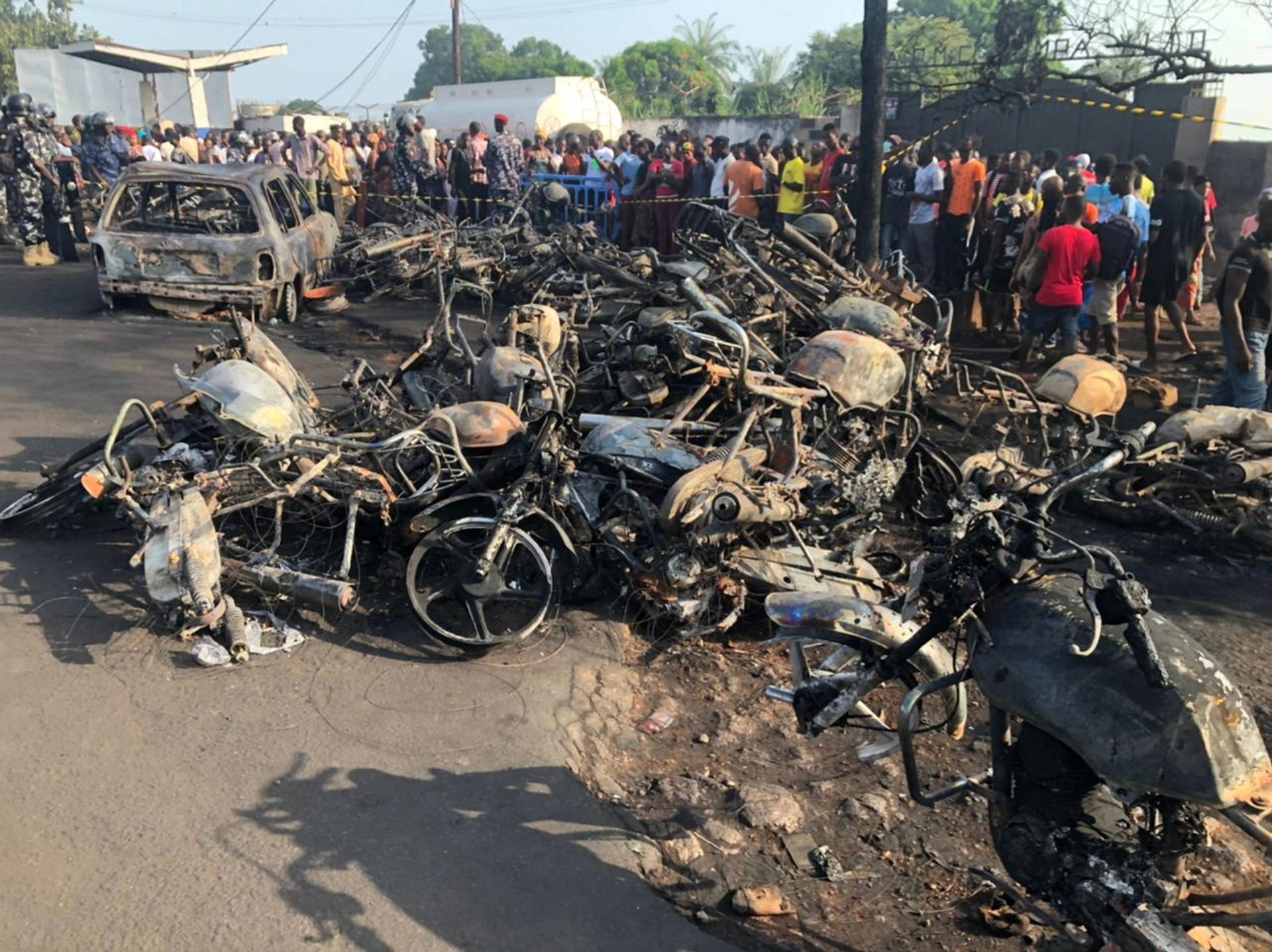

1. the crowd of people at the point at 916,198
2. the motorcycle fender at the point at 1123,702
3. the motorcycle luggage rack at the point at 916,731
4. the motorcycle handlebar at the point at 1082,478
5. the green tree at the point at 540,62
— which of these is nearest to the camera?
the motorcycle fender at the point at 1123,702

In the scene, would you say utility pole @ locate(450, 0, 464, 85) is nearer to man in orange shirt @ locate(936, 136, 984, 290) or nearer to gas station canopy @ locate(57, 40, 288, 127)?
gas station canopy @ locate(57, 40, 288, 127)

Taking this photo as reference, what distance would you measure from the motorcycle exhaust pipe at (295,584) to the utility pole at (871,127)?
739cm

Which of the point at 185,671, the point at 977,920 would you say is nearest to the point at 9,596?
the point at 185,671

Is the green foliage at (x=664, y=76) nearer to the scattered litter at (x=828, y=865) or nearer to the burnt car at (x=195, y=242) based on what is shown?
the burnt car at (x=195, y=242)

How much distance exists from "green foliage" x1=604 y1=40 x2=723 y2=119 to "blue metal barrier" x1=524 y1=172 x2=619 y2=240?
4467cm

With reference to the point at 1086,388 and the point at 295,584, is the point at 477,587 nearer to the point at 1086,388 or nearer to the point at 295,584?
the point at 295,584

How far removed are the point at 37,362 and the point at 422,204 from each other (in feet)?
21.0

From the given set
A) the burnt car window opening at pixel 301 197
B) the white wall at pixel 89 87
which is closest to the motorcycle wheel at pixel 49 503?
the burnt car window opening at pixel 301 197

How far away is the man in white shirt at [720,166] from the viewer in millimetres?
15586

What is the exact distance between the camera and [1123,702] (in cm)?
288

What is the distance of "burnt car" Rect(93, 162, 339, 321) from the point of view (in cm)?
1084

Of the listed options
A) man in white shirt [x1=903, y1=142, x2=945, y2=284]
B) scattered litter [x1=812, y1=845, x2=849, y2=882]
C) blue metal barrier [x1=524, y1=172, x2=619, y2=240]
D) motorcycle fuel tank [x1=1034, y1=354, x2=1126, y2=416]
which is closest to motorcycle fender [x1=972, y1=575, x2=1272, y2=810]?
scattered litter [x1=812, y1=845, x2=849, y2=882]

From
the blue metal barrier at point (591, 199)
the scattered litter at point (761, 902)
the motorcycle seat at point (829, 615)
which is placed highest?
the blue metal barrier at point (591, 199)

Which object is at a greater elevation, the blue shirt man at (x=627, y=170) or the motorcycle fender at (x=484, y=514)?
the blue shirt man at (x=627, y=170)
